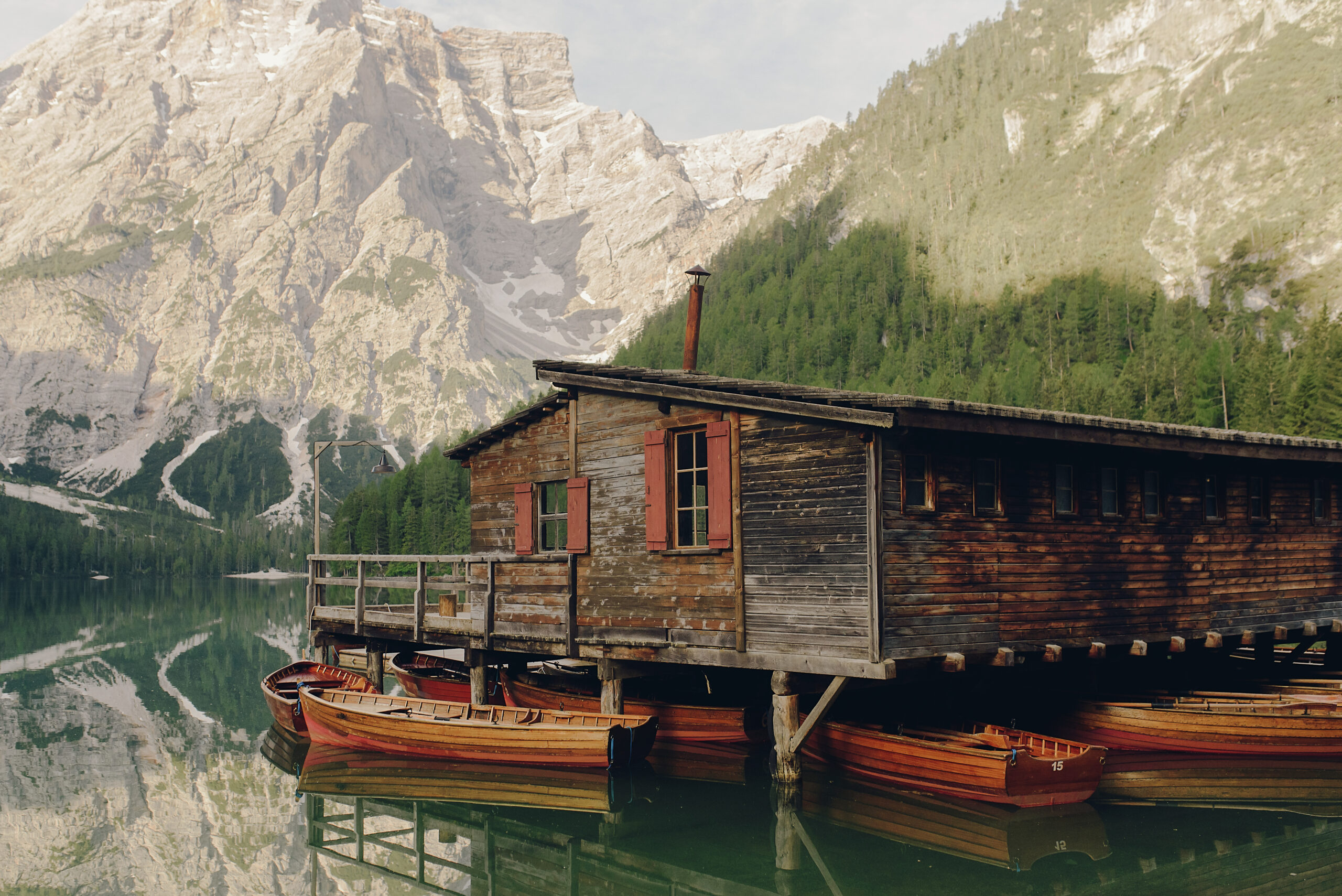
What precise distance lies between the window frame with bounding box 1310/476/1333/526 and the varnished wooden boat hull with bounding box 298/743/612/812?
1796 centimetres

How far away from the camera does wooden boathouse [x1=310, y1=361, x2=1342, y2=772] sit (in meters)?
16.8

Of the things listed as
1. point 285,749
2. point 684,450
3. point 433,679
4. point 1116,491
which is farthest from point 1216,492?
point 285,749

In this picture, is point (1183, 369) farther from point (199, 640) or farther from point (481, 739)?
point (481, 739)

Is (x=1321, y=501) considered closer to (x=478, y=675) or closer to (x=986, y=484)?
(x=986, y=484)

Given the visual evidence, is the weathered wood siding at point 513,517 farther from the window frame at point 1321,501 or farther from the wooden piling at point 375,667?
the window frame at point 1321,501

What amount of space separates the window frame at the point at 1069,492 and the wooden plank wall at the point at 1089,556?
108mm

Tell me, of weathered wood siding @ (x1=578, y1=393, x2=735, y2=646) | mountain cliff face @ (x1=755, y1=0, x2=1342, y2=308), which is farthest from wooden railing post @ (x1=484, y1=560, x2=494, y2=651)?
mountain cliff face @ (x1=755, y1=0, x2=1342, y2=308)

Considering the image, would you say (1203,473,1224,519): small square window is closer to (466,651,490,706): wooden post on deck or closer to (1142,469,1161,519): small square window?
(1142,469,1161,519): small square window

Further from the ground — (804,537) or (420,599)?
(804,537)

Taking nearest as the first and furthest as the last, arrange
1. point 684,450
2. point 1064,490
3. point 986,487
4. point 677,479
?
Answer: point 986,487 → point 1064,490 → point 677,479 → point 684,450

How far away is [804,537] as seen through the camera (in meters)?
17.4

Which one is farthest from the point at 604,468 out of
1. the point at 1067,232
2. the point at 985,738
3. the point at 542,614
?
the point at 1067,232

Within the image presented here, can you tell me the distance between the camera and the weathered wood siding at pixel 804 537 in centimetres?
1664

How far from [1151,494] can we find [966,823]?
8.82 m
